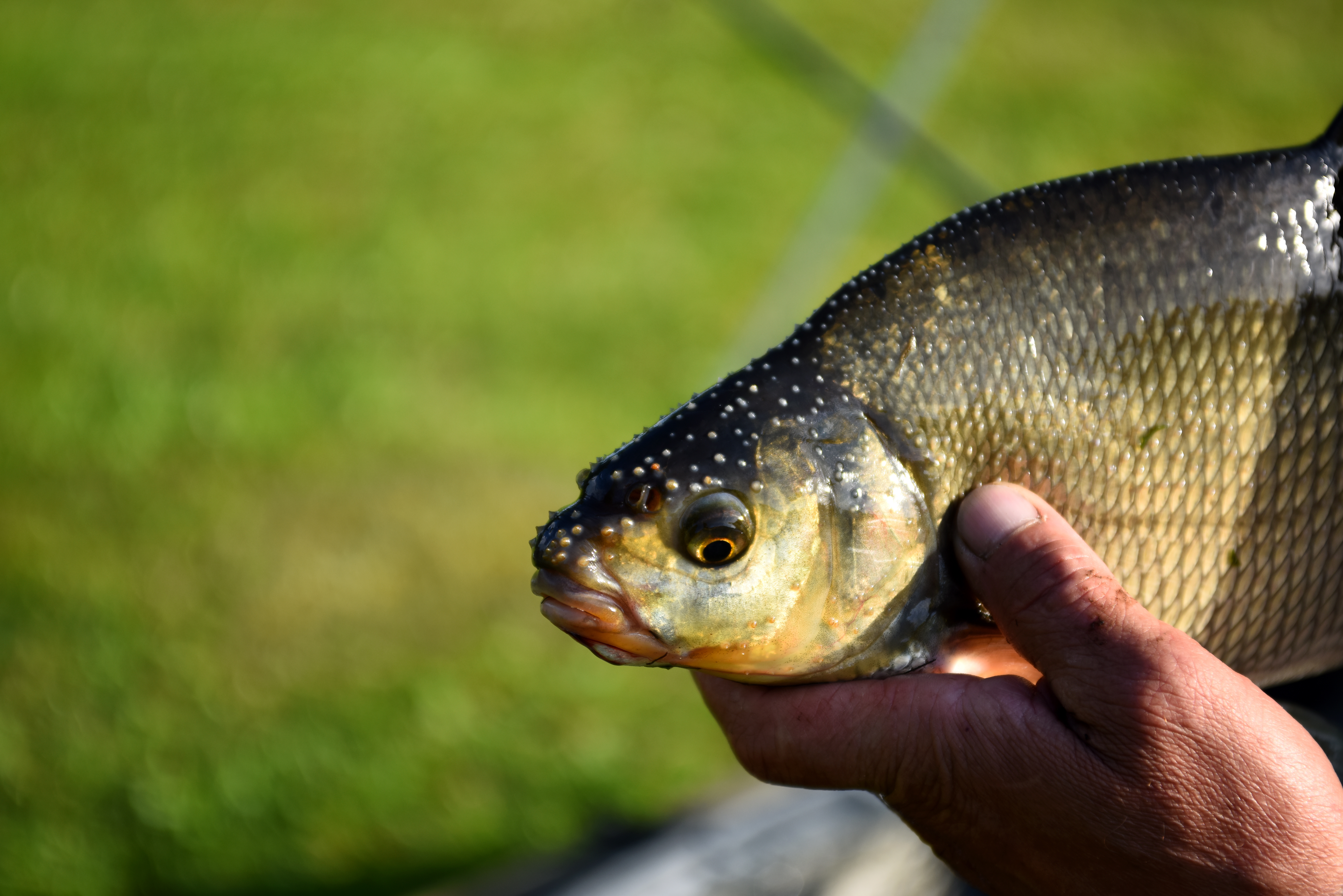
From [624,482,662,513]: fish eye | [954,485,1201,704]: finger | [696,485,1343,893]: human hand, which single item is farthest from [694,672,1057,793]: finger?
[624,482,662,513]: fish eye

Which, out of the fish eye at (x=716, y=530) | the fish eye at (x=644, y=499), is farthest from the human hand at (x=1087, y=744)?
the fish eye at (x=644, y=499)

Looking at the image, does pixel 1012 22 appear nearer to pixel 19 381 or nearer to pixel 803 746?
pixel 19 381

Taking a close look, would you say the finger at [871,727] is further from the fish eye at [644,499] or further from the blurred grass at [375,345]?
the blurred grass at [375,345]

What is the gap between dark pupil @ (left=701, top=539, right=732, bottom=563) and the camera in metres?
1.59

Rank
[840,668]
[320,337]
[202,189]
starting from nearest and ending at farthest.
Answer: [840,668] < [320,337] < [202,189]

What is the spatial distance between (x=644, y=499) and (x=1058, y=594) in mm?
629

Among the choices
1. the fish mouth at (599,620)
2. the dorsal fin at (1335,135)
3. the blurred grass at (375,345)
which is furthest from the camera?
the blurred grass at (375,345)

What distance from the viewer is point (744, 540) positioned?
5.28 feet

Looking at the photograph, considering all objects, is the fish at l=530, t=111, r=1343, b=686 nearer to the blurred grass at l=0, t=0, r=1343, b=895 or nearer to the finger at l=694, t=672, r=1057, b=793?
the finger at l=694, t=672, r=1057, b=793

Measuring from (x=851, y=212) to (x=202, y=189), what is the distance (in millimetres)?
5252

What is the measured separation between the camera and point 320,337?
7.33 m

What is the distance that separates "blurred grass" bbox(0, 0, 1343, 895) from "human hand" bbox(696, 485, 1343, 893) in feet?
8.45

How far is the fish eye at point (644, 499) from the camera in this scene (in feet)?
5.24

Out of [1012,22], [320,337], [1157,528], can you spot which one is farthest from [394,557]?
[1012,22]
